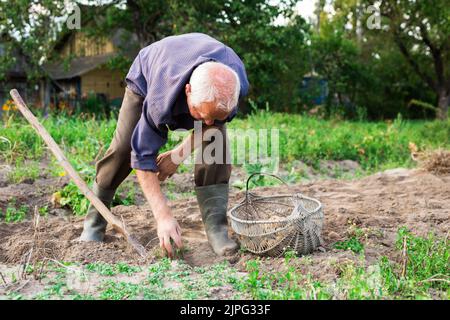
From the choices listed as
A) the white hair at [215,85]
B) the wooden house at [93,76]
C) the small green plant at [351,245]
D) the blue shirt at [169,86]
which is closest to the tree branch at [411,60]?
the wooden house at [93,76]

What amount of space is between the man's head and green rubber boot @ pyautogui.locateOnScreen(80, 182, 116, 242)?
127cm

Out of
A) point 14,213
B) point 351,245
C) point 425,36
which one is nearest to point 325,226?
point 351,245

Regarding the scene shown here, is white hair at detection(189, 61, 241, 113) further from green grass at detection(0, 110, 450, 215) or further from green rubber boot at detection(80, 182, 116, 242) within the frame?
green grass at detection(0, 110, 450, 215)

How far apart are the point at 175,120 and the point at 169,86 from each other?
0.26 m

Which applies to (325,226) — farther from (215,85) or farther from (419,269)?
(215,85)

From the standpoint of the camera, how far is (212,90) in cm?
254

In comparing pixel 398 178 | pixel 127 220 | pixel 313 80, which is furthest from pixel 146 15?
pixel 127 220

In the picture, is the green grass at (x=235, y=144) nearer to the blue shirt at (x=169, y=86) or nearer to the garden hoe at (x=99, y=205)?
the garden hoe at (x=99, y=205)

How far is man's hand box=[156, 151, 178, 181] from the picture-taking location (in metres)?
3.36

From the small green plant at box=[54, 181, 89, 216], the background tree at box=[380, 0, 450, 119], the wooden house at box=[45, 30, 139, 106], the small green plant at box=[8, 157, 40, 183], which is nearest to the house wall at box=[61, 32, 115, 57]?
the wooden house at box=[45, 30, 139, 106]

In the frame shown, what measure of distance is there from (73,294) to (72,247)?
0.79 meters

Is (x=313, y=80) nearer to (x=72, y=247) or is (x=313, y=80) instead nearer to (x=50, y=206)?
(x=50, y=206)

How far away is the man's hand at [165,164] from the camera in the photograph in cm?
336
